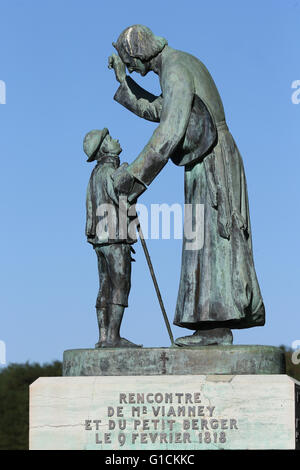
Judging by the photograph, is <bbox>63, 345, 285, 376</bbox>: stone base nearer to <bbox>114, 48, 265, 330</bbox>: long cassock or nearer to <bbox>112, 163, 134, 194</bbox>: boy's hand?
<bbox>114, 48, 265, 330</bbox>: long cassock

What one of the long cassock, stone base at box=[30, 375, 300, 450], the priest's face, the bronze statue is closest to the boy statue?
the bronze statue

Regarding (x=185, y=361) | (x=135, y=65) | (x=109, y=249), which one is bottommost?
(x=185, y=361)

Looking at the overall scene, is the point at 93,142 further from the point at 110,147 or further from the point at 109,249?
the point at 109,249

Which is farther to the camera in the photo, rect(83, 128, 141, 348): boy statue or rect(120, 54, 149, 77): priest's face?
rect(120, 54, 149, 77): priest's face

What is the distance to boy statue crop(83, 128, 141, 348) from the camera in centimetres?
1317

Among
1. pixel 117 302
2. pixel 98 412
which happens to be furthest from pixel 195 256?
pixel 98 412

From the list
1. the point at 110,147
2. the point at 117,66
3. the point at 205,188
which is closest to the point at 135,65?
the point at 117,66

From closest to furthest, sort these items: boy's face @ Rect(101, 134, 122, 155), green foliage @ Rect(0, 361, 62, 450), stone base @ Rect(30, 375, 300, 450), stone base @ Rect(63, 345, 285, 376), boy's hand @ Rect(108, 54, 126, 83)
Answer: stone base @ Rect(30, 375, 300, 450) < stone base @ Rect(63, 345, 285, 376) < boy's face @ Rect(101, 134, 122, 155) < boy's hand @ Rect(108, 54, 126, 83) < green foliage @ Rect(0, 361, 62, 450)

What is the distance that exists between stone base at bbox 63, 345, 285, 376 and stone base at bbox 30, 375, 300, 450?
5.0 inches

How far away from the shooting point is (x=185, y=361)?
40.9ft

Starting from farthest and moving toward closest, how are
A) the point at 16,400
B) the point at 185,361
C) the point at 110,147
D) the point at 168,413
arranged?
1. the point at 16,400
2. the point at 110,147
3. the point at 185,361
4. the point at 168,413

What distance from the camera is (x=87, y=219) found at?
43.9ft

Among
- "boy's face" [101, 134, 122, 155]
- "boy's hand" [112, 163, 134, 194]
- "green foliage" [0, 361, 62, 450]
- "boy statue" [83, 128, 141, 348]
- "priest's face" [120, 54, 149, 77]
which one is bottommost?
"green foliage" [0, 361, 62, 450]

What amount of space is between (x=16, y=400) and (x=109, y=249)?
3698 cm
